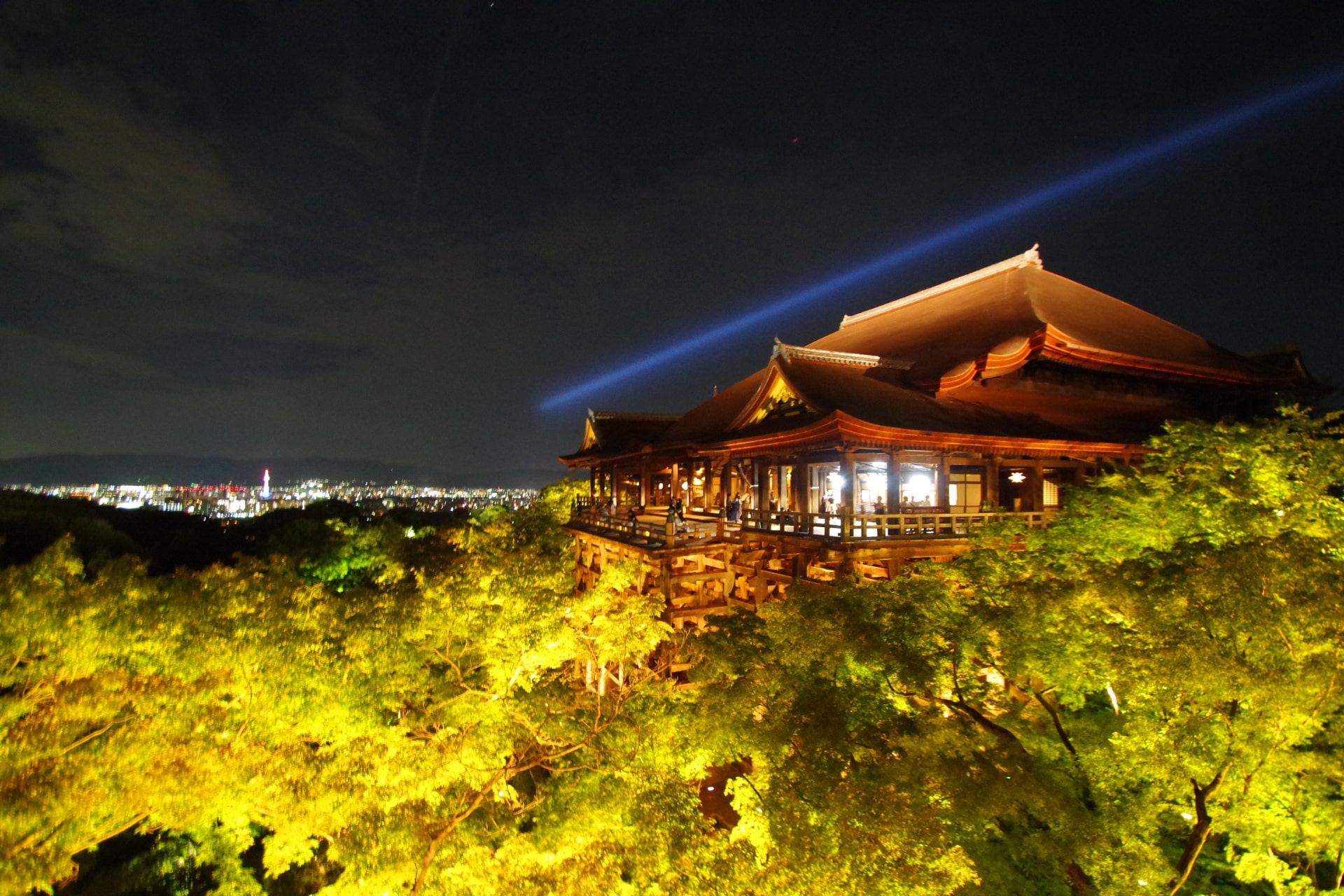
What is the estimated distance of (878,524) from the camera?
14.8 metres

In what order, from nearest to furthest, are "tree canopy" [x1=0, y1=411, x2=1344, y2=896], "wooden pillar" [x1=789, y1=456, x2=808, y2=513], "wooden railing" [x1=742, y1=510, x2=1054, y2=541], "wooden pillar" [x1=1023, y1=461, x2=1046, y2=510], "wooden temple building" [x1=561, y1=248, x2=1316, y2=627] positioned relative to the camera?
1. "tree canopy" [x1=0, y1=411, x2=1344, y2=896]
2. "wooden railing" [x1=742, y1=510, x2=1054, y2=541]
3. "wooden temple building" [x1=561, y1=248, x2=1316, y2=627]
4. "wooden pillar" [x1=789, y1=456, x2=808, y2=513]
5. "wooden pillar" [x1=1023, y1=461, x2=1046, y2=510]

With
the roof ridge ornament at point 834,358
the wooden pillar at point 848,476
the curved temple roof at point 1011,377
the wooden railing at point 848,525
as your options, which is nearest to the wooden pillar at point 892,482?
the wooden railing at point 848,525

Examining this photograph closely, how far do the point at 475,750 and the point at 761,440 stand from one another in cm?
1223

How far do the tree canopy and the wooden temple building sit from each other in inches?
212

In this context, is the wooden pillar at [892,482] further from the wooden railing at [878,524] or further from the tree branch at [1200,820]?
the tree branch at [1200,820]

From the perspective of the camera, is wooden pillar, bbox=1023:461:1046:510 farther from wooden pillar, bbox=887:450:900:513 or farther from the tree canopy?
the tree canopy

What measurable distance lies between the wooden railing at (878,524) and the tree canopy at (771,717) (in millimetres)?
3749

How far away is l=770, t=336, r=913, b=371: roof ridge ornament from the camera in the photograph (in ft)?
63.5

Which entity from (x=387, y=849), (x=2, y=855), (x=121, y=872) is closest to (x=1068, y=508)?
(x=387, y=849)

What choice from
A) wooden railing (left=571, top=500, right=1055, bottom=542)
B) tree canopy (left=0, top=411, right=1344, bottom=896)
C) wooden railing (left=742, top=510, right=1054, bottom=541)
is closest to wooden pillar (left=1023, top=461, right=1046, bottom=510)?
wooden railing (left=571, top=500, right=1055, bottom=542)

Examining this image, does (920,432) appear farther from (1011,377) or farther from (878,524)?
(1011,377)

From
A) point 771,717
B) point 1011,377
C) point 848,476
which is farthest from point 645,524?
point 771,717

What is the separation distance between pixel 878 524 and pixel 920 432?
2.86 metres

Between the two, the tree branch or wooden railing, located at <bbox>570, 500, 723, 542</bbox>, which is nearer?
the tree branch
